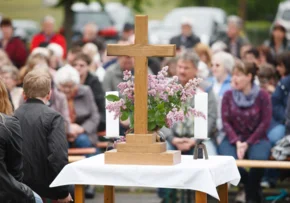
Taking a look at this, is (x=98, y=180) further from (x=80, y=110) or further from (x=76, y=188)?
(x=80, y=110)

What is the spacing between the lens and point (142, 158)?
24.7 ft

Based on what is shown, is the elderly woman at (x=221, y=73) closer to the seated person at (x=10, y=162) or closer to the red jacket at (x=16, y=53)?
the seated person at (x=10, y=162)

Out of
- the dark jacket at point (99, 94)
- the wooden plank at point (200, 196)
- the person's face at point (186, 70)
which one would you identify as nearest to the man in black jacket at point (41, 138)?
the wooden plank at point (200, 196)

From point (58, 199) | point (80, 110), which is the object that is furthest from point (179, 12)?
point (58, 199)

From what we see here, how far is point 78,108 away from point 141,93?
4.49 meters

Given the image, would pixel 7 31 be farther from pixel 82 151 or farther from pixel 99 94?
pixel 82 151

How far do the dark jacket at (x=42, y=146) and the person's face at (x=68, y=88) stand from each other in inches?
132

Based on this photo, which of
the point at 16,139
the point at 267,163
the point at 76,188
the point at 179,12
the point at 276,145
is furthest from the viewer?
the point at 179,12

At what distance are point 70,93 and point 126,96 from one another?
13.6 ft

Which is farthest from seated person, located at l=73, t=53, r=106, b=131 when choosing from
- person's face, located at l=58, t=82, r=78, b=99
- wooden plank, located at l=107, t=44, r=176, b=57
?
wooden plank, located at l=107, t=44, r=176, b=57

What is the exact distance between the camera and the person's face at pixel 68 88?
11828 millimetres

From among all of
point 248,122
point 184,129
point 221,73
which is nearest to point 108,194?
point 184,129

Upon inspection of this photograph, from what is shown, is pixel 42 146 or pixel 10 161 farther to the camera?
pixel 42 146

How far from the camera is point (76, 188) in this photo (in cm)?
766
